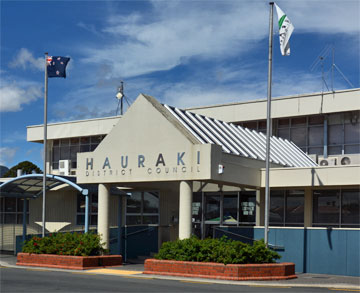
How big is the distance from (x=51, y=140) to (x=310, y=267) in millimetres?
27408

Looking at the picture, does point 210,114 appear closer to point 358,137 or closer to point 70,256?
point 358,137

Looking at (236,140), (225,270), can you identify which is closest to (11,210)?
(236,140)

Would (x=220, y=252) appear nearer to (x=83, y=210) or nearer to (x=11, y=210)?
(x=83, y=210)

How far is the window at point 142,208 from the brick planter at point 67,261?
22.8 feet

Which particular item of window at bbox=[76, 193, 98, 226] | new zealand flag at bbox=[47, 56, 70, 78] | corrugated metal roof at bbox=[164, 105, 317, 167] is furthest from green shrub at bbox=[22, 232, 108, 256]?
window at bbox=[76, 193, 98, 226]

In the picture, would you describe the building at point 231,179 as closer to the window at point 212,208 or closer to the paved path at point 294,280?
the window at point 212,208

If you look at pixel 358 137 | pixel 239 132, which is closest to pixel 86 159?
pixel 239 132

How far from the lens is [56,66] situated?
1111 inches

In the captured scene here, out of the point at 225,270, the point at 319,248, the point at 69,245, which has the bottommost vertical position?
the point at 225,270

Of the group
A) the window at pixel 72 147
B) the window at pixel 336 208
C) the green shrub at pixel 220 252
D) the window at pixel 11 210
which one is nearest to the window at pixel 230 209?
the window at pixel 336 208

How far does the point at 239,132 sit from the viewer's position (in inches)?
1133

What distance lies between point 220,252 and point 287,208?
8.58 meters

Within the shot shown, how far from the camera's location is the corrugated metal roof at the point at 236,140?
24902mm

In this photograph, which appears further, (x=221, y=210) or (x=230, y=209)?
(x=221, y=210)
